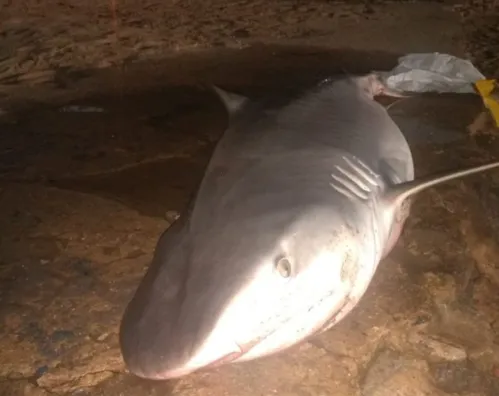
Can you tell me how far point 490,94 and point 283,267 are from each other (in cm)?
204

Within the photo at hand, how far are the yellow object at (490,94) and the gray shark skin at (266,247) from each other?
1.05 m

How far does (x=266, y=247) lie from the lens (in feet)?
5.57

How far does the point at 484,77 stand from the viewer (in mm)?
3555

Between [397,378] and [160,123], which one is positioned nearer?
[397,378]

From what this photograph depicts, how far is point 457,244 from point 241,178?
0.88 metres

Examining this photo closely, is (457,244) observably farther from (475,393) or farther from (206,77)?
(206,77)

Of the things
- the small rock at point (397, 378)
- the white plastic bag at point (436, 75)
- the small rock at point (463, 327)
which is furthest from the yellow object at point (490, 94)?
the small rock at point (397, 378)

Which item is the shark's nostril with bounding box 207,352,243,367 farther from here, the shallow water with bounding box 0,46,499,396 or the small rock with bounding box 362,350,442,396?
the small rock with bounding box 362,350,442,396

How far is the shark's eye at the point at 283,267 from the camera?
1668mm

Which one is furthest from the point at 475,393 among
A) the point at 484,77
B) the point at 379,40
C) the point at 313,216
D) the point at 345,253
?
the point at 379,40

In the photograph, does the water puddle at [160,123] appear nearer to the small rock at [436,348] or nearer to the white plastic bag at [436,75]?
the white plastic bag at [436,75]

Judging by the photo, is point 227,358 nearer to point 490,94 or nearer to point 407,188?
point 407,188

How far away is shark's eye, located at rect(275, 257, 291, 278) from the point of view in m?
1.67

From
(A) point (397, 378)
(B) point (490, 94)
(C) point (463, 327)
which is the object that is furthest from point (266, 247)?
(B) point (490, 94)
